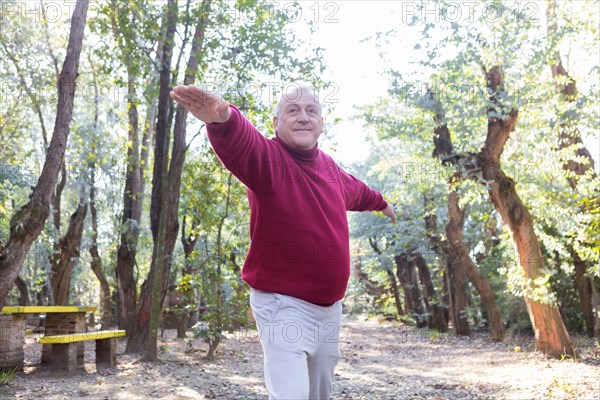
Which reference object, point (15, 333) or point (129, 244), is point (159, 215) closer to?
point (129, 244)

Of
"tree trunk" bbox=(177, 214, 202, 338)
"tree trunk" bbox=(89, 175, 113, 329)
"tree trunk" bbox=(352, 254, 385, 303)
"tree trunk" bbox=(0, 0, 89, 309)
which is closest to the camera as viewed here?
"tree trunk" bbox=(0, 0, 89, 309)

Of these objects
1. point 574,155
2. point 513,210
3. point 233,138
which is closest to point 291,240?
point 233,138

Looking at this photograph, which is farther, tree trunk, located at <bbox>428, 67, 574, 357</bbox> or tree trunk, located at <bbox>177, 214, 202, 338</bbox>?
tree trunk, located at <bbox>177, 214, 202, 338</bbox>

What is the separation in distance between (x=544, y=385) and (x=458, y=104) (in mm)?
6050

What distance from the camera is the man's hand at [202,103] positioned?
2225 millimetres

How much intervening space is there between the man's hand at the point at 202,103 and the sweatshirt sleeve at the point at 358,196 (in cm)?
116

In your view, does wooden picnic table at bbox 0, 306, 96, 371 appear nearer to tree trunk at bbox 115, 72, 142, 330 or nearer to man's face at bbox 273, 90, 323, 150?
Answer: tree trunk at bbox 115, 72, 142, 330

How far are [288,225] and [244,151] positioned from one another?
0.41m

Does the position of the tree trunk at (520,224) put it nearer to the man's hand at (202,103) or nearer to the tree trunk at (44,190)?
the tree trunk at (44,190)

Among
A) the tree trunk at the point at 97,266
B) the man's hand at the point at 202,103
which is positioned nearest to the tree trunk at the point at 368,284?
the tree trunk at the point at 97,266

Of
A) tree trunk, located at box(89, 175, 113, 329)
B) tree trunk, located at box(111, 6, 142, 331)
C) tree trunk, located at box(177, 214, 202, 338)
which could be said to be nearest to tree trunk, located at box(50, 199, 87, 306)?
tree trunk, located at box(89, 175, 113, 329)

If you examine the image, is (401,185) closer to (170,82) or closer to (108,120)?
(170,82)

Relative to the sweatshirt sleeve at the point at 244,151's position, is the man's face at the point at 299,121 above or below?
above

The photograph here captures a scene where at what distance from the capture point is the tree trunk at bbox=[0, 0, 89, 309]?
6.68m
